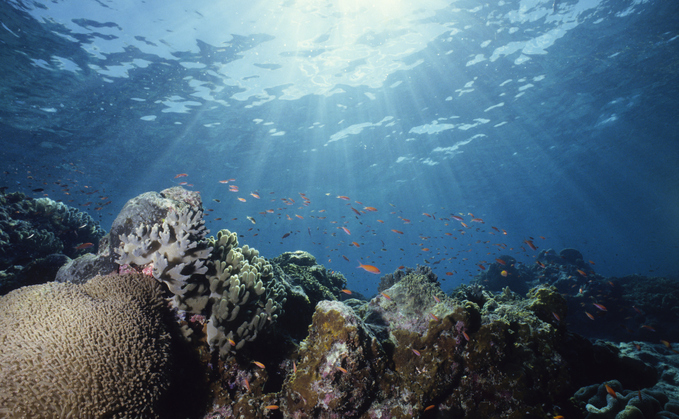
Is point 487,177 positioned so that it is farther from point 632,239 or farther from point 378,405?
point 632,239

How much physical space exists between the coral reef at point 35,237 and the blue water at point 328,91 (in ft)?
4.47

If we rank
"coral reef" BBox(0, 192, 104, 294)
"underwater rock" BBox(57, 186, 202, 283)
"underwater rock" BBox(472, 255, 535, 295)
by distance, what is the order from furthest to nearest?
1. "underwater rock" BBox(472, 255, 535, 295)
2. "coral reef" BBox(0, 192, 104, 294)
3. "underwater rock" BBox(57, 186, 202, 283)

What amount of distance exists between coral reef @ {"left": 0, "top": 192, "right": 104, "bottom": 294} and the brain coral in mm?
6193

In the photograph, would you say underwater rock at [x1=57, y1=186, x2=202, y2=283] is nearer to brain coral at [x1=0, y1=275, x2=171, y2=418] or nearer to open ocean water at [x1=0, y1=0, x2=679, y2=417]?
brain coral at [x1=0, y1=275, x2=171, y2=418]

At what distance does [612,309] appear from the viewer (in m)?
13.4

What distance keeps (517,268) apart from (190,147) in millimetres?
31453

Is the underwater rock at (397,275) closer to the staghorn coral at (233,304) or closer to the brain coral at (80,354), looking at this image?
the staghorn coral at (233,304)

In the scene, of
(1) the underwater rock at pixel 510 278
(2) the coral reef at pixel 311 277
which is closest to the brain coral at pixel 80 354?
(2) the coral reef at pixel 311 277

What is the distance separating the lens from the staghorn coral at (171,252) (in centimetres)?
351

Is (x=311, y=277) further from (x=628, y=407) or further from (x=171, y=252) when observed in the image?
(x=628, y=407)

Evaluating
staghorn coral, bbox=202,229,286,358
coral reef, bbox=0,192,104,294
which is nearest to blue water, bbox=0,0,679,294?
coral reef, bbox=0,192,104,294

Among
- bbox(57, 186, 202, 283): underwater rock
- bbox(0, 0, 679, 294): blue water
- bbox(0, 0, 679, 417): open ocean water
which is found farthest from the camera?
bbox(0, 0, 679, 294): blue water

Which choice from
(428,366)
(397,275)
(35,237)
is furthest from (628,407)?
(35,237)

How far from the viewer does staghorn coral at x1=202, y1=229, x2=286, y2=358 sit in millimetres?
3467
